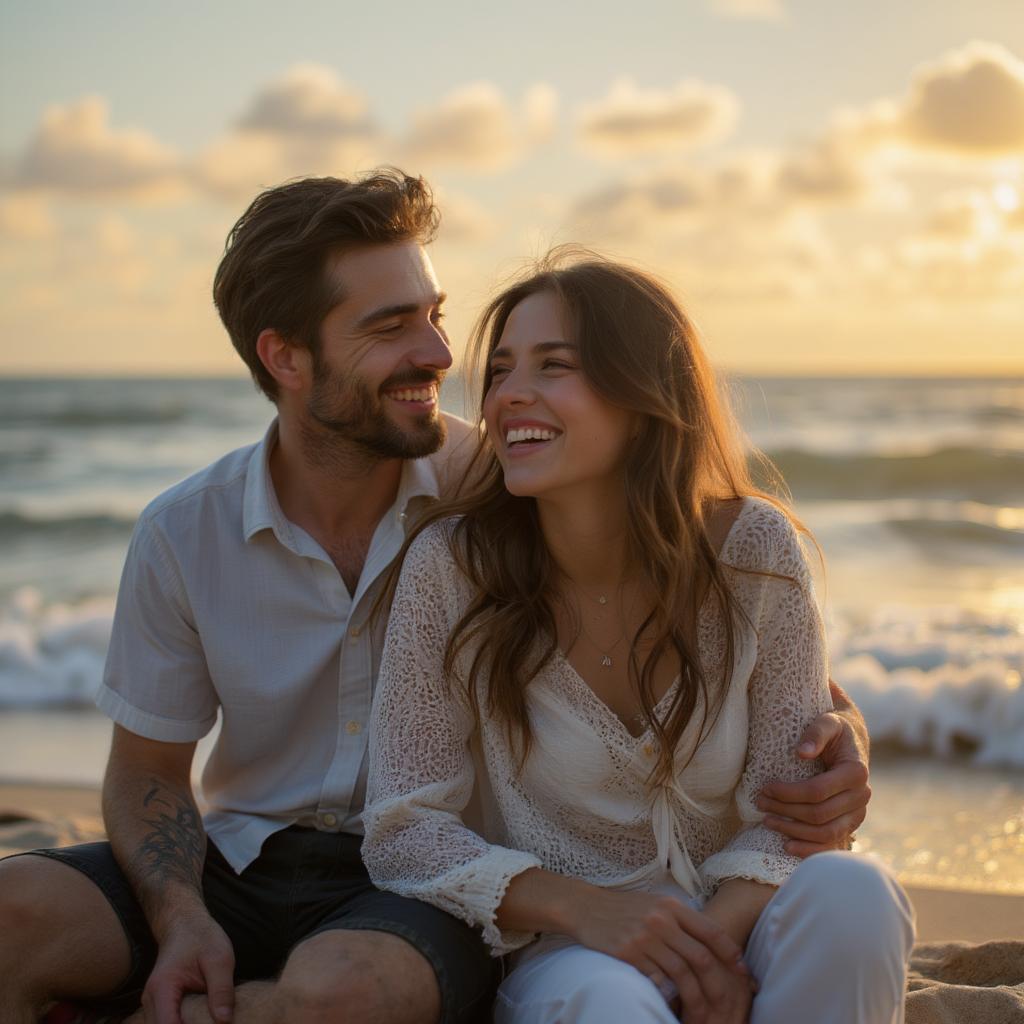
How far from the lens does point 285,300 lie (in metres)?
3.45

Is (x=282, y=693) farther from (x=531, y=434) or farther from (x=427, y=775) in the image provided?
(x=531, y=434)

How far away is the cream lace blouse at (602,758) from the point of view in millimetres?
2703

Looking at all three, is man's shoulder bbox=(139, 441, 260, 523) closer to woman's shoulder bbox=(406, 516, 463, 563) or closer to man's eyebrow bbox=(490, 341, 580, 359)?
woman's shoulder bbox=(406, 516, 463, 563)

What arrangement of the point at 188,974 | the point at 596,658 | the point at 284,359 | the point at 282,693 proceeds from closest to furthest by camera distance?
the point at 188,974
the point at 596,658
the point at 282,693
the point at 284,359

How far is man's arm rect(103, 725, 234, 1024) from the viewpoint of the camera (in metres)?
2.61

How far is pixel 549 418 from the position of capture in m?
2.74

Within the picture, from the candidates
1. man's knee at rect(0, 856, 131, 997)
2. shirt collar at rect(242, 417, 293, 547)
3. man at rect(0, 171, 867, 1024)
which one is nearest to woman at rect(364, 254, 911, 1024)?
man at rect(0, 171, 867, 1024)

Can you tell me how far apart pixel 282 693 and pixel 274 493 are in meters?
0.50

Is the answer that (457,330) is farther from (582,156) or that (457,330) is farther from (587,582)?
(582,156)

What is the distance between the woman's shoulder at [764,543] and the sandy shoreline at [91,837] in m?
1.58

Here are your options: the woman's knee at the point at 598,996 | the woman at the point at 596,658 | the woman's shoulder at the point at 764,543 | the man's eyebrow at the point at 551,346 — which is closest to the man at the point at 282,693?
the woman at the point at 596,658

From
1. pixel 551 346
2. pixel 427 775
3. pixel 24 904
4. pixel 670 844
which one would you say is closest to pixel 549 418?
pixel 551 346

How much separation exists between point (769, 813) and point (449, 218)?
1.91 metres

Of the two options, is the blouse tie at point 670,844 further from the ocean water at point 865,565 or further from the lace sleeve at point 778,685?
the ocean water at point 865,565
